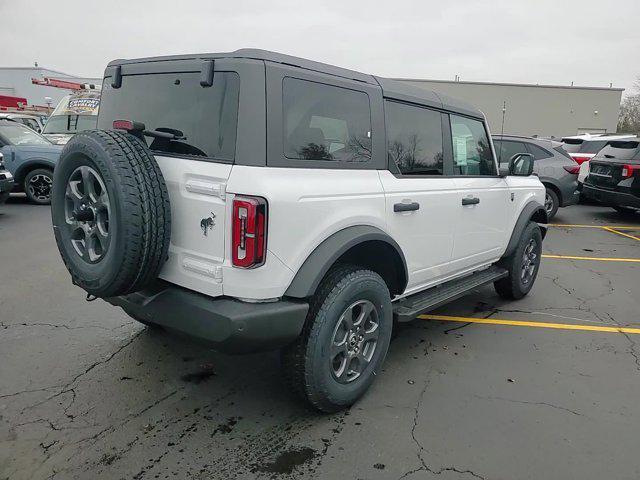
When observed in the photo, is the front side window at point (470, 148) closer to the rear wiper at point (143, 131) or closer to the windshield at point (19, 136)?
the rear wiper at point (143, 131)

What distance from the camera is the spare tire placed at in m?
2.29

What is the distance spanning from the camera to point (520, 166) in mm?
4496

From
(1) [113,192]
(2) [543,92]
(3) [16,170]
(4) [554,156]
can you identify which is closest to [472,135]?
(1) [113,192]

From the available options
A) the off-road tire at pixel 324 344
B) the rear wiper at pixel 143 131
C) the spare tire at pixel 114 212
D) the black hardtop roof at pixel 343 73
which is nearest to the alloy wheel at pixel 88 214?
the spare tire at pixel 114 212

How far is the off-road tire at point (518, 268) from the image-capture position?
4.77m

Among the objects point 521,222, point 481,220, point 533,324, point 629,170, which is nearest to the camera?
point 481,220

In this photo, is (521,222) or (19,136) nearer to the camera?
(521,222)

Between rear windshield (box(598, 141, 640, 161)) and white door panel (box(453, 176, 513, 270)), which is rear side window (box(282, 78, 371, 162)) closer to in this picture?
white door panel (box(453, 176, 513, 270))

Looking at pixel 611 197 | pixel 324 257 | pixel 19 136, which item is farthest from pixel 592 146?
pixel 19 136

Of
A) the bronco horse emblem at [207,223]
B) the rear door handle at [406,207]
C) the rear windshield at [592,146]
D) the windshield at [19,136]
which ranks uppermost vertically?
the rear windshield at [592,146]

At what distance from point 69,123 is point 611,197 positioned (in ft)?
41.9

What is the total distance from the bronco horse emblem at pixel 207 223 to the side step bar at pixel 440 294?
152cm

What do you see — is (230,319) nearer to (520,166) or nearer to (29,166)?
(520,166)

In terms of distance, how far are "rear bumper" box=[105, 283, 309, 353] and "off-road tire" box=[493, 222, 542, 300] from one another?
3.04 meters
